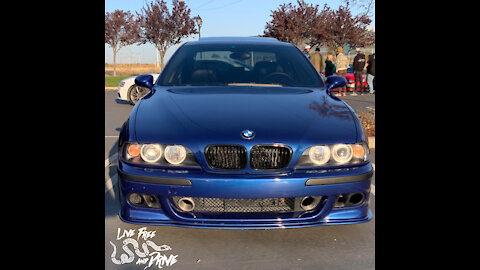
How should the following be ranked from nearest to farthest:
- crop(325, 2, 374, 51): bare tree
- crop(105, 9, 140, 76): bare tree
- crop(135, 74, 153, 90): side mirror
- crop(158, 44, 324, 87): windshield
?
1. crop(158, 44, 324, 87): windshield
2. crop(135, 74, 153, 90): side mirror
3. crop(325, 2, 374, 51): bare tree
4. crop(105, 9, 140, 76): bare tree

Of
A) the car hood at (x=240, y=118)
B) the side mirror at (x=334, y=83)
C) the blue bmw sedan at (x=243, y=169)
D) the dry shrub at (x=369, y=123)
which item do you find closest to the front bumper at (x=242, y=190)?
the blue bmw sedan at (x=243, y=169)

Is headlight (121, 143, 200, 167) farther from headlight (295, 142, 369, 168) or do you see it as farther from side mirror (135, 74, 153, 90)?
side mirror (135, 74, 153, 90)

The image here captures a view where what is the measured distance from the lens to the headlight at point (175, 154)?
120 inches

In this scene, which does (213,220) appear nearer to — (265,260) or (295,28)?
(265,260)

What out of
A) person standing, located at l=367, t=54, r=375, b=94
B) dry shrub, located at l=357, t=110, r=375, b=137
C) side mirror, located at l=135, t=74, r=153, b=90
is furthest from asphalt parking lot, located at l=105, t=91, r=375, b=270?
person standing, located at l=367, t=54, r=375, b=94

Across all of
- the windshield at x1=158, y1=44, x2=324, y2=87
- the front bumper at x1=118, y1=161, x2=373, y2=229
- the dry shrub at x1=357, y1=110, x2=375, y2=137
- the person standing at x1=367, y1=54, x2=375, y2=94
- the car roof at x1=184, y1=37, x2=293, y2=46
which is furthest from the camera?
the person standing at x1=367, y1=54, x2=375, y2=94

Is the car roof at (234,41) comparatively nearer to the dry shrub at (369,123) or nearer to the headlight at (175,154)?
the headlight at (175,154)

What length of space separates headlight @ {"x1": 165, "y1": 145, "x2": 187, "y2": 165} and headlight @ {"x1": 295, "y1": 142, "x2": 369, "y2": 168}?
733 millimetres

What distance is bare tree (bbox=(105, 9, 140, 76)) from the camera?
43.5 metres

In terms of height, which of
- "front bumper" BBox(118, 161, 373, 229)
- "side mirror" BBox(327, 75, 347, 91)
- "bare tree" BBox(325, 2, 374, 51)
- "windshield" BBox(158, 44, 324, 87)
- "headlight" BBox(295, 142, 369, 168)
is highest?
"bare tree" BBox(325, 2, 374, 51)
